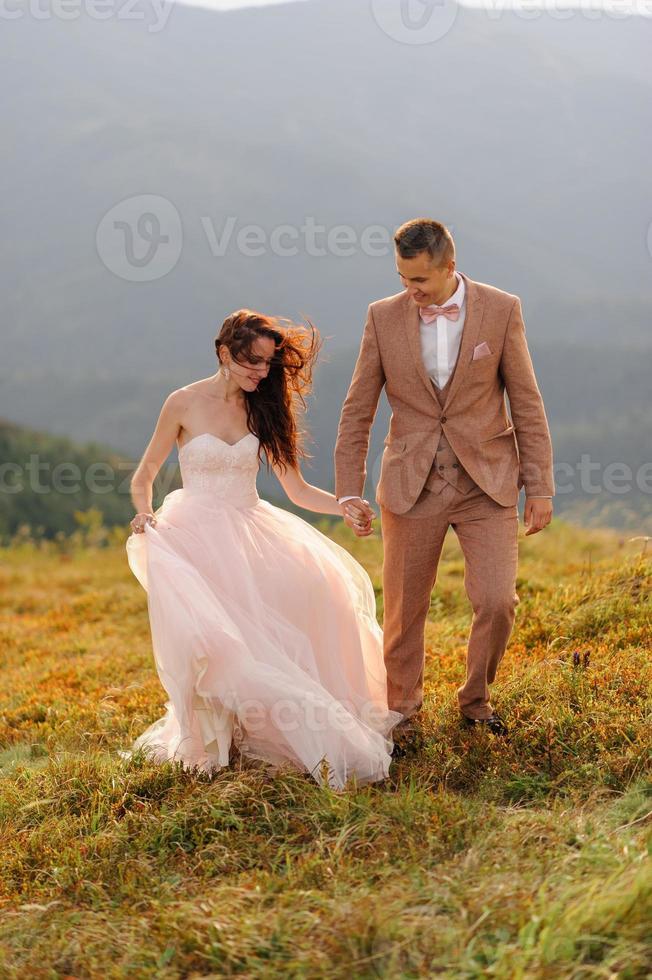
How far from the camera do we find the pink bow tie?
4.83m

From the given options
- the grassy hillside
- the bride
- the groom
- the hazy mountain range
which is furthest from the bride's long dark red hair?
the hazy mountain range

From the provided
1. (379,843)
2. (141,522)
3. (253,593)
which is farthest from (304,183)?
(379,843)

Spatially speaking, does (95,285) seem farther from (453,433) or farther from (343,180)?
(453,433)

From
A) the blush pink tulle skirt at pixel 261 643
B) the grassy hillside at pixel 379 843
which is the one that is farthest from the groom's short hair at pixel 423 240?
the grassy hillside at pixel 379 843

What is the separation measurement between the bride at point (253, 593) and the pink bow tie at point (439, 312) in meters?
0.85

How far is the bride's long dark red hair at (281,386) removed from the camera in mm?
5379

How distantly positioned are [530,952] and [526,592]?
523 centimetres

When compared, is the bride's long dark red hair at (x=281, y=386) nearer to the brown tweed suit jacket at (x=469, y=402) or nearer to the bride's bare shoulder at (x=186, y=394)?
the bride's bare shoulder at (x=186, y=394)

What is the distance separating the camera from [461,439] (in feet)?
15.9

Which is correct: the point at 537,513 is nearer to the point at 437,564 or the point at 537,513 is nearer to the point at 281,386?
the point at 437,564

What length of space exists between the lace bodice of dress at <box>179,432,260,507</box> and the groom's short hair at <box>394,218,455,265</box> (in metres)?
1.40

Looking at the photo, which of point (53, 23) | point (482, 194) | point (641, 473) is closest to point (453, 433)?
point (641, 473)

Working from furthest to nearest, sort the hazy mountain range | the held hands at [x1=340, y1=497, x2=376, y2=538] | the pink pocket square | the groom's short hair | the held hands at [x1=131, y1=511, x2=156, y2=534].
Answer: the hazy mountain range
the held hands at [x1=131, y1=511, x2=156, y2=534]
the held hands at [x1=340, y1=497, x2=376, y2=538]
the pink pocket square
the groom's short hair

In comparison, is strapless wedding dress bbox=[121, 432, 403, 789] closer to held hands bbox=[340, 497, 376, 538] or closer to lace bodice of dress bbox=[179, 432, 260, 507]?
lace bodice of dress bbox=[179, 432, 260, 507]
